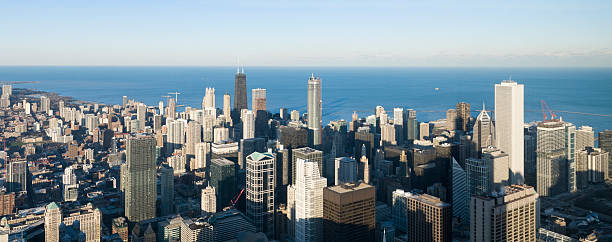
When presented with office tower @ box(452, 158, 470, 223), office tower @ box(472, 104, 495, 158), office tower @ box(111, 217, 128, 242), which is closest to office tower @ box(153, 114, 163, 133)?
office tower @ box(111, 217, 128, 242)

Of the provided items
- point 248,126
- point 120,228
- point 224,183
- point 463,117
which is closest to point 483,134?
point 463,117

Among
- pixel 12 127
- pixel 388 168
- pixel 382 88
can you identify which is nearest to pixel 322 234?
pixel 388 168

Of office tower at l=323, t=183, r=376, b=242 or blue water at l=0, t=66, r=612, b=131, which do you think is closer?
office tower at l=323, t=183, r=376, b=242

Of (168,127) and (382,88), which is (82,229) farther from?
(382,88)

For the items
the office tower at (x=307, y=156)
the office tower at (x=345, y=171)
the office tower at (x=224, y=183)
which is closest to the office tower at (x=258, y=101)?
the office tower at (x=307, y=156)

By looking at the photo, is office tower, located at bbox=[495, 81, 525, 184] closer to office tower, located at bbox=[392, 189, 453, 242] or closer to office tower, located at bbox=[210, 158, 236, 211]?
office tower, located at bbox=[392, 189, 453, 242]

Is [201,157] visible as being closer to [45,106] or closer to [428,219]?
[428,219]
